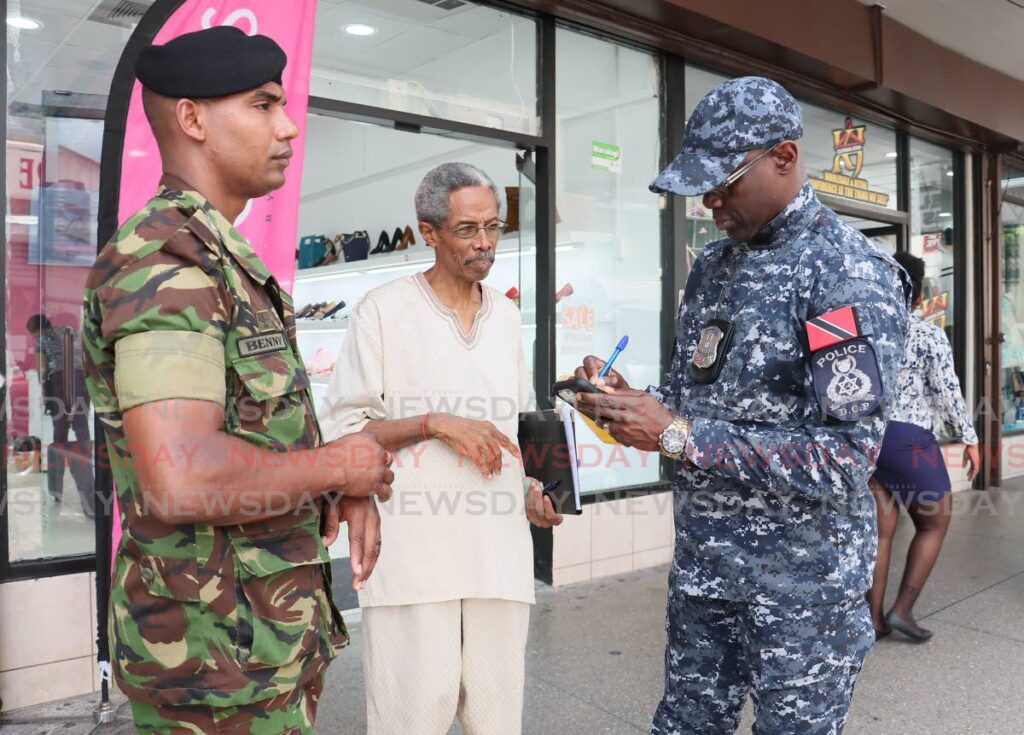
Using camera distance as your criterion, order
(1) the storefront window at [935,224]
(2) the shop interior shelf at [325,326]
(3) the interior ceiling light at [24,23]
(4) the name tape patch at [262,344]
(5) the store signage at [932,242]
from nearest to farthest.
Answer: (4) the name tape patch at [262,344] → (3) the interior ceiling light at [24,23] → (2) the shop interior shelf at [325,326] → (1) the storefront window at [935,224] → (5) the store signage at [932,242]

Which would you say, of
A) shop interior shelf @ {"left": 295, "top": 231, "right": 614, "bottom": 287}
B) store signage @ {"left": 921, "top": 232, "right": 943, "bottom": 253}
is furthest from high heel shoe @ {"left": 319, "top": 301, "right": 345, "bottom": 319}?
store signage @ {"left": 921, "top": 232, "right": 943, "bottom": 253}

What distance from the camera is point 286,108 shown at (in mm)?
2654

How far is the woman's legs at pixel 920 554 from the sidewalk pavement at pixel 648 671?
0.14m

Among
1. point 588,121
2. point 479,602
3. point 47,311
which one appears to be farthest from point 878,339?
point 588,121

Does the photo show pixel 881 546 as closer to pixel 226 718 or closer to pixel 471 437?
pixel 471 437

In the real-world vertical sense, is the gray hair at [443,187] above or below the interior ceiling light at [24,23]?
below

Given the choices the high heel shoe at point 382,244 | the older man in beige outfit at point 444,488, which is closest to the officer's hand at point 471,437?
the older man in beige outfit at point 444,488

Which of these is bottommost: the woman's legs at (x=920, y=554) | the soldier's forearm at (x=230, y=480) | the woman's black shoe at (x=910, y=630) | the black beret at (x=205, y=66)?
the woman's black shoe at (x=910, y=630)

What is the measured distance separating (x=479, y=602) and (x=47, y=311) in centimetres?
217

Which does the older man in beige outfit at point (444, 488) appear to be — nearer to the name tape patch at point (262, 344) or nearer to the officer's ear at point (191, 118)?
the name tape patch at point (262, 344)

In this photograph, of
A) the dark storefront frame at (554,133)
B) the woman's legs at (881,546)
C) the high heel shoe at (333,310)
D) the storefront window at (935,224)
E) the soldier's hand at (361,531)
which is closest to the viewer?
the soldier's hand at (361,531)

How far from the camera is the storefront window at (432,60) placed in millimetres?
3715

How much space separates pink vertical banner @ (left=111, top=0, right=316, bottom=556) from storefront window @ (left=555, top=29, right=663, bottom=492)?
2.09 m

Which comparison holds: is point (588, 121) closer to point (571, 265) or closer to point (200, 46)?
point (571, 265)
